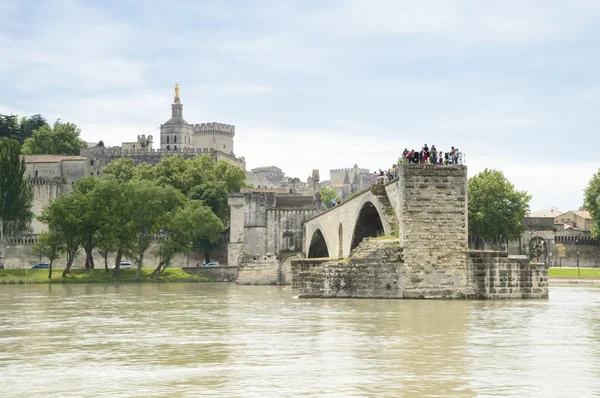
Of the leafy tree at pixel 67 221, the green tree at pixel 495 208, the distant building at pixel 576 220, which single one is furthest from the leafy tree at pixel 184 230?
the distant building at pixel 576 220

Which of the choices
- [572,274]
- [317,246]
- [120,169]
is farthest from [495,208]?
[120,169]

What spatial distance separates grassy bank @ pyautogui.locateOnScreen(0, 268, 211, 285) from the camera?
62.8 meters

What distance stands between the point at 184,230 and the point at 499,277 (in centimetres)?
3960

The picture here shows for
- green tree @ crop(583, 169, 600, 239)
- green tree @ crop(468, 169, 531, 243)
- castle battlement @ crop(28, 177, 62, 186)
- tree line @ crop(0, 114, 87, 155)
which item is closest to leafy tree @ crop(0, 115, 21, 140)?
tree line @ crop(0, 114, 87, 155)

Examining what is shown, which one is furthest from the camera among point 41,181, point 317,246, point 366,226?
point 41,181

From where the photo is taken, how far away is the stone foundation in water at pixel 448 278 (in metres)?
31.8

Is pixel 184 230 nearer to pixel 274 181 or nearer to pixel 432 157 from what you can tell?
pixel 432 157

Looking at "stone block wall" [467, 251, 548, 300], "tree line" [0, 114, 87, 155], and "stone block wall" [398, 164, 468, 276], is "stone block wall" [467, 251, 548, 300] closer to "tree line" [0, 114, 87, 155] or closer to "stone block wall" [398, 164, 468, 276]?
"stone block wall" [398, 164, 468, 276]

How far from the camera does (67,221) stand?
62.0 m

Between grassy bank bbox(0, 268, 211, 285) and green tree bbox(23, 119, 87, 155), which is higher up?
green tree bbox(23, 119, 87, 155)

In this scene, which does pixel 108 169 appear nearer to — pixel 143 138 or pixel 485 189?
pixel 143 138

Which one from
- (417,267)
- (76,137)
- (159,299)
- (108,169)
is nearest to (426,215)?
(417,267)

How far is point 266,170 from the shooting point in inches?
7687

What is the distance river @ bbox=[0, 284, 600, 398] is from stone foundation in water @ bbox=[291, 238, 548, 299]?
2706 mm
